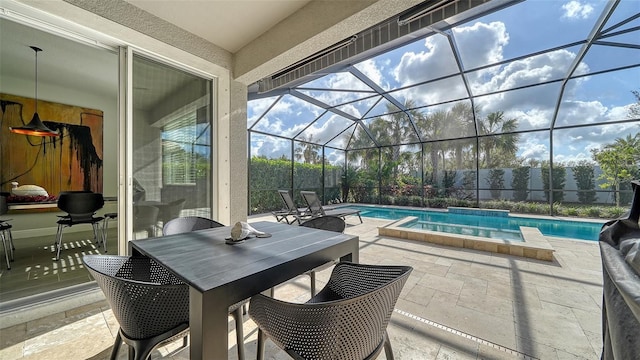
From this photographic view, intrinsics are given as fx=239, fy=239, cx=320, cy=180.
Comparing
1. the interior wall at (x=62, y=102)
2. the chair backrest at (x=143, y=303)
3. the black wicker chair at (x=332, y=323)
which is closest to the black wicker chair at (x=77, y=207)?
the interior wall at (x=62, y=102)

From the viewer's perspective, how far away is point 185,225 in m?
2.21

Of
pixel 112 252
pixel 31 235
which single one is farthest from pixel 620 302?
pixel 31 235

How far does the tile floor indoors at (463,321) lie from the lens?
A: 5.34 ft

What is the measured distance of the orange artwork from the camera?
4117mm

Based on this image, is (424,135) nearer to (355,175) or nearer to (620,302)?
(355,175)

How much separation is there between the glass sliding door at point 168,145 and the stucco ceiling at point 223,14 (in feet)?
1.75

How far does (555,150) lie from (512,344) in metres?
8.96

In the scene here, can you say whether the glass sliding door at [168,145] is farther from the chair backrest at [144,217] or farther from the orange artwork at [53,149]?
the orange artwork at [53,149]

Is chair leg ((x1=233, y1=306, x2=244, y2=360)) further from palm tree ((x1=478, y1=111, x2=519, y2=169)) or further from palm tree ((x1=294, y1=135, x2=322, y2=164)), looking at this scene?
palm tree ((x1=478, y1=111, x2=519, y2=169))

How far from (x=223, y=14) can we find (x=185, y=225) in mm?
2215

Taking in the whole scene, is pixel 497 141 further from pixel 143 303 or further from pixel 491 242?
pixel 143 303

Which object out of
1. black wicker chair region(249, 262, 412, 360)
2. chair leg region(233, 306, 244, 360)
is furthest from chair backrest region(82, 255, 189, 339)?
black wicker chair region(249, 262, 412, 360)

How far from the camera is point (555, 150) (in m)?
7.74

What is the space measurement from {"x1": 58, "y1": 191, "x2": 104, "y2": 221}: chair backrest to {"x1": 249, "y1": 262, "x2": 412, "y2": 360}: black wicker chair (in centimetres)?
440
